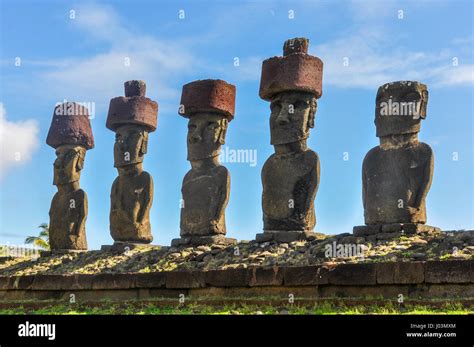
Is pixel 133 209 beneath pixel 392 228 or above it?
above

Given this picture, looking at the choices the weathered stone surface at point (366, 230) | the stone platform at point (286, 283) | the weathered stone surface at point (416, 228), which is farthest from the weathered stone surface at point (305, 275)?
the weathered stone surface at point (416, 228)

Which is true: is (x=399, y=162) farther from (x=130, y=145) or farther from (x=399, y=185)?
(x=130, y=145)

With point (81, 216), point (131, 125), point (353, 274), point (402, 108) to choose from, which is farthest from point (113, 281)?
point (402, 108)

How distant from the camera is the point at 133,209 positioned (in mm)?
13906

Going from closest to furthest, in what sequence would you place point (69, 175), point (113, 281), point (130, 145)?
point (113, 281) → point (130, 145) → point (69, 175)

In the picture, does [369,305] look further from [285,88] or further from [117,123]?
[117,123]

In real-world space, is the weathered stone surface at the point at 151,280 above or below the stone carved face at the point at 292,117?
below

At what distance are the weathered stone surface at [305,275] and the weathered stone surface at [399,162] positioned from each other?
6.20ft

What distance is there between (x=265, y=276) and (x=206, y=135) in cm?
383

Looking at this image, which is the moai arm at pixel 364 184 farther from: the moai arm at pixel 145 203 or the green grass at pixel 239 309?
the moai arm at pixel 145 203

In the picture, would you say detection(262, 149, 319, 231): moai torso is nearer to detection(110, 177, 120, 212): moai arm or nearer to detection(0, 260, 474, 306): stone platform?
detection(0, 260, 474, 306): stone platform

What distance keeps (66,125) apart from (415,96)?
25.8ft

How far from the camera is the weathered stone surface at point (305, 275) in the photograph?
9086 millimetres

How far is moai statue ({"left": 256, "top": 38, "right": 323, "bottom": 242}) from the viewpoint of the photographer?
1127 cm
